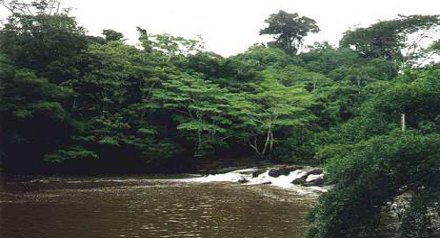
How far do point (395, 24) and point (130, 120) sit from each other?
31646 millimetres

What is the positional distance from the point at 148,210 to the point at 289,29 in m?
52.4

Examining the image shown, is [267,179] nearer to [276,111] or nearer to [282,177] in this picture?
[282,177]

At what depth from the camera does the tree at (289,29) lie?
6656cm

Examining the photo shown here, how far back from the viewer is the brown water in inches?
599

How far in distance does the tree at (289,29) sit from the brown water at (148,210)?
42460 mm

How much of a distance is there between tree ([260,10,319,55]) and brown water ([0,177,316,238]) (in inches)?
1672

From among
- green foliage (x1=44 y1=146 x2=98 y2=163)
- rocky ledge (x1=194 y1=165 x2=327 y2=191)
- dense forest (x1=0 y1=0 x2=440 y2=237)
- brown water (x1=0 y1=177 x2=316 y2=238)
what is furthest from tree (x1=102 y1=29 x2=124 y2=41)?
brown water (x1=0 y1=177 x2=316 y2=238)

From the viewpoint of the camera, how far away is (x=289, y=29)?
222 feet

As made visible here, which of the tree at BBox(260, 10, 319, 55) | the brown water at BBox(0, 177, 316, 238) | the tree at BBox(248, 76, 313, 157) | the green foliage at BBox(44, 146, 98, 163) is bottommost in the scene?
the brown water at BBox(0, 177, 316, 238)

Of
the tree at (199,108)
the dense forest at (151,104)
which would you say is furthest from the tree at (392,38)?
the tree at (199,108)

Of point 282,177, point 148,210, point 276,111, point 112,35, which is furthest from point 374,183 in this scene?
point 112,35

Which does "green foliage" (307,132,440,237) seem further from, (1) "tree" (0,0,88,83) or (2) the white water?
(1) "tree" (0,0,88,83)

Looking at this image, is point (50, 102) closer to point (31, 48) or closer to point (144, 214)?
point (31, 48)

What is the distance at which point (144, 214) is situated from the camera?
18203 millimetres
